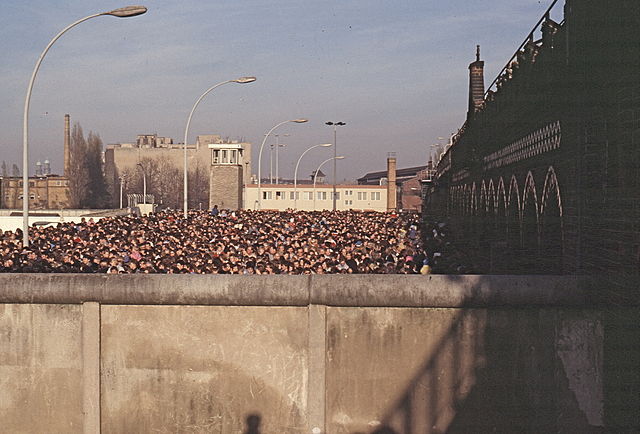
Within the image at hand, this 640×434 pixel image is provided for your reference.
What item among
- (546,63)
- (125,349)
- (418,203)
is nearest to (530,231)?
(546,63)

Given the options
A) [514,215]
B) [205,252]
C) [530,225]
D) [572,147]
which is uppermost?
[572,147]

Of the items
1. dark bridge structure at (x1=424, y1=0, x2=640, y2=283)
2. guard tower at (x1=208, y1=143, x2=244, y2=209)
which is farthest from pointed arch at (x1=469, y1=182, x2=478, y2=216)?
guard tower at (x1=208, y1=143, x2=244, y2=209)

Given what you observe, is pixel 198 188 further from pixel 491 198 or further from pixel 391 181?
pixel 491 198

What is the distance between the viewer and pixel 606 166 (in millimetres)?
9242

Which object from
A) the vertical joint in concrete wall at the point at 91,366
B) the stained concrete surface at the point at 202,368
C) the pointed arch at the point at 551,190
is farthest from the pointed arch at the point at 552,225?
the vertical joint in concrete wall at the point at 91,366

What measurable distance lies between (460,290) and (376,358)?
132 centimetres

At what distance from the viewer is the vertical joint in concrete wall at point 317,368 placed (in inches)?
397

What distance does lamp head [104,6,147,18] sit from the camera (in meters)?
18.1

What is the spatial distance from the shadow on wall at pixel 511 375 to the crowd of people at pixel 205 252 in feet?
14.7

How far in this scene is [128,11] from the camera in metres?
18.3

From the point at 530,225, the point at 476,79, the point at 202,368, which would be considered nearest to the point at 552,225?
the point at 530,225

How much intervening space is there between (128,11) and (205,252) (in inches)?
223

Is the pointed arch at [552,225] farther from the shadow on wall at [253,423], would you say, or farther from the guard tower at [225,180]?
the guard tower at [225,180]

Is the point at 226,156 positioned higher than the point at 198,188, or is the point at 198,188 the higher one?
Answer: the point at 198,188
